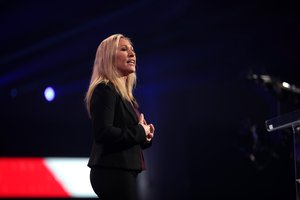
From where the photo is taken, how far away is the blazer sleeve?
161 centimetres

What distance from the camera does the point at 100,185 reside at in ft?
5.28

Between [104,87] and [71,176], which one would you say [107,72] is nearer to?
[104,87]

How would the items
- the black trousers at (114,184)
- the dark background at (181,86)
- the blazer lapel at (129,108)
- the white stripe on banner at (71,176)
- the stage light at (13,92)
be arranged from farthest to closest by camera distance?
the stage light at (13,92) < the white stripe on banner at (71,176) < the dark background at (181,86) < the blazer lapel at (129,108) < the black trousers at (114,184)

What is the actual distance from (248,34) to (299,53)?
1.95 feet

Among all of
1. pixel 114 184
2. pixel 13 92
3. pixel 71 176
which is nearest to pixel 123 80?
pixel 114 184

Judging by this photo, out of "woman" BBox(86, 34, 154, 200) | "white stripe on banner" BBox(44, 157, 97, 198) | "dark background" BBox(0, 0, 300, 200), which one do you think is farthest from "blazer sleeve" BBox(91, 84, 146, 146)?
"white stripe on banner" BBox(44, 157, 97, 198)

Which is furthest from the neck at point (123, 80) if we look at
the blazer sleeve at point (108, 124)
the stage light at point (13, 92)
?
the stage light at point (13, 92)

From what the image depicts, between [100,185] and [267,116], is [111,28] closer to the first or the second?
[267,116]

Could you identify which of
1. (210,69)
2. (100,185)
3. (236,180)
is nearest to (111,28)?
(210,69)

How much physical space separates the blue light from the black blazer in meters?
3.57

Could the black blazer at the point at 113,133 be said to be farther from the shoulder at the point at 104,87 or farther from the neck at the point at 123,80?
the neck at the point at 123,80

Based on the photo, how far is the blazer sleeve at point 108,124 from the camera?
1.61 metres

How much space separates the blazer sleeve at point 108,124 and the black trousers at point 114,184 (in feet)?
0.35

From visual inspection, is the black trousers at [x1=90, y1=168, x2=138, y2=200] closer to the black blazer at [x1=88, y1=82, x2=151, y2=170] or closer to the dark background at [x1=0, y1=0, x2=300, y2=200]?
the black blazer at [x1=88, y1=82, x2=151, y2=170]
